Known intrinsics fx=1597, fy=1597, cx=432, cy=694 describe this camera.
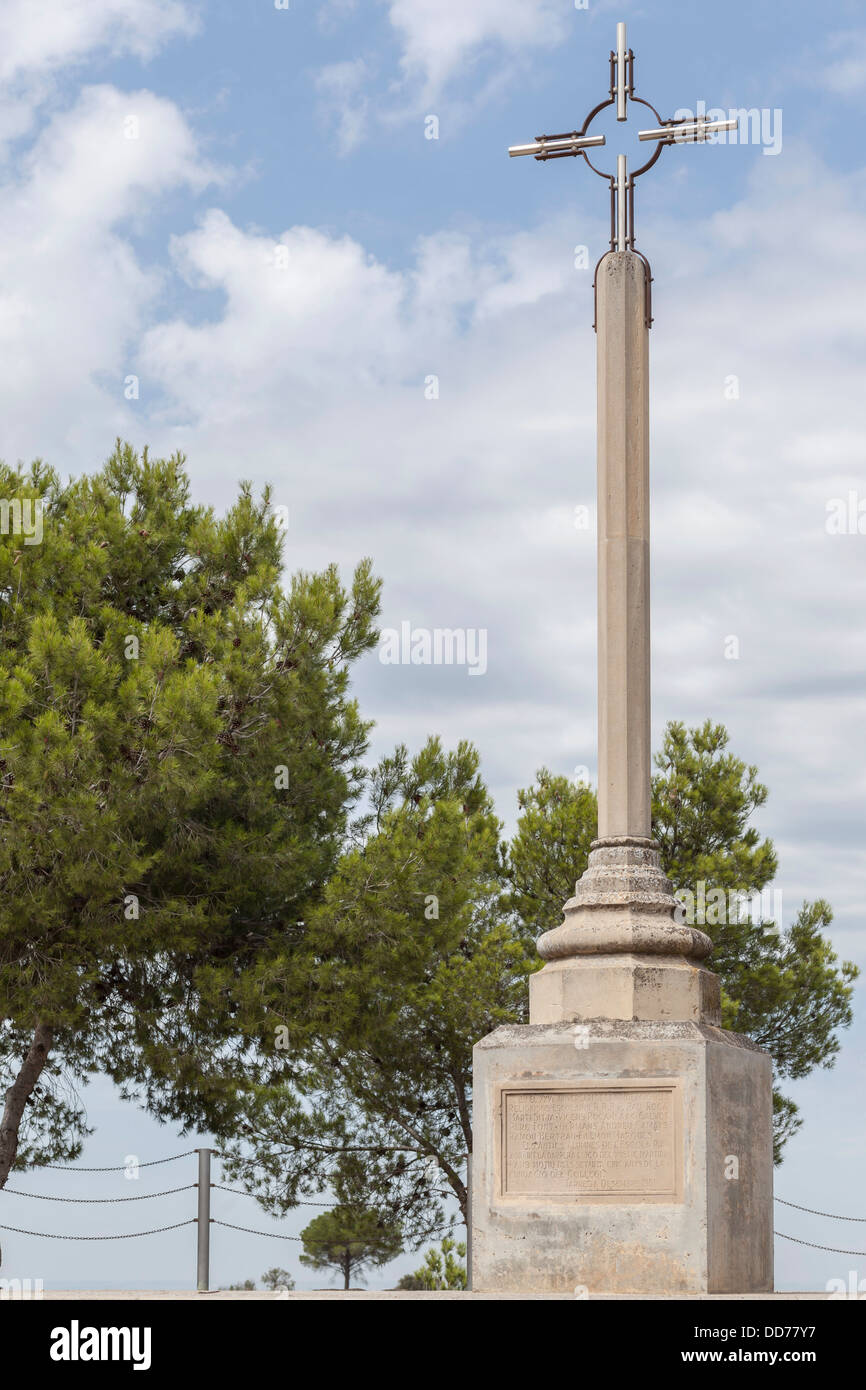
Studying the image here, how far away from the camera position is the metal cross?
9.56 m

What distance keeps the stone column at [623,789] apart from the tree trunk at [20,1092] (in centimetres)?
810

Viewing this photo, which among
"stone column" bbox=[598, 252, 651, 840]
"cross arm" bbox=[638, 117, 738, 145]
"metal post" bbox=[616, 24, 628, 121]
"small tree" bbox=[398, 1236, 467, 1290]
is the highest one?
"metal post" bbox=[616, 24, 628, 121]

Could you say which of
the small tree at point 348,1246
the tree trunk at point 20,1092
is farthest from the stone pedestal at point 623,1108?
the small tree at point 348,1246

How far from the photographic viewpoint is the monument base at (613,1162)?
772cm

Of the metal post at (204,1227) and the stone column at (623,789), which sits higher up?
the stone column at (623,789)

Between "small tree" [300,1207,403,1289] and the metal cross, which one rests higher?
the metal cross

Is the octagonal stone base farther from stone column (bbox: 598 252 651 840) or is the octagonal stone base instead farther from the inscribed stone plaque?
stone column (bbox: 598 252 651 840)

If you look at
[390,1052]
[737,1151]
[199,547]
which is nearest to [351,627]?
[199,547]

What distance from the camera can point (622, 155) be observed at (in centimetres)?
960

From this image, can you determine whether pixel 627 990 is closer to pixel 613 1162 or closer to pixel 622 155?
pixel 613 1162

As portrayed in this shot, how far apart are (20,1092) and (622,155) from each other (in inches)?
421

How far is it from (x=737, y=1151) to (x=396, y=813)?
7629 mm

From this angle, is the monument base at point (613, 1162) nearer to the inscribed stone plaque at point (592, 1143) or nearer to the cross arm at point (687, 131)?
the inscribed stone plaque at point (592, 1143)

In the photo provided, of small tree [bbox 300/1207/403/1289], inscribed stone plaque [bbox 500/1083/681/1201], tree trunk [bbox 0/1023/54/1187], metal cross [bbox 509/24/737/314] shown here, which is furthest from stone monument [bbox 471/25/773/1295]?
small tree [bbox 300/1207/403/1289]
